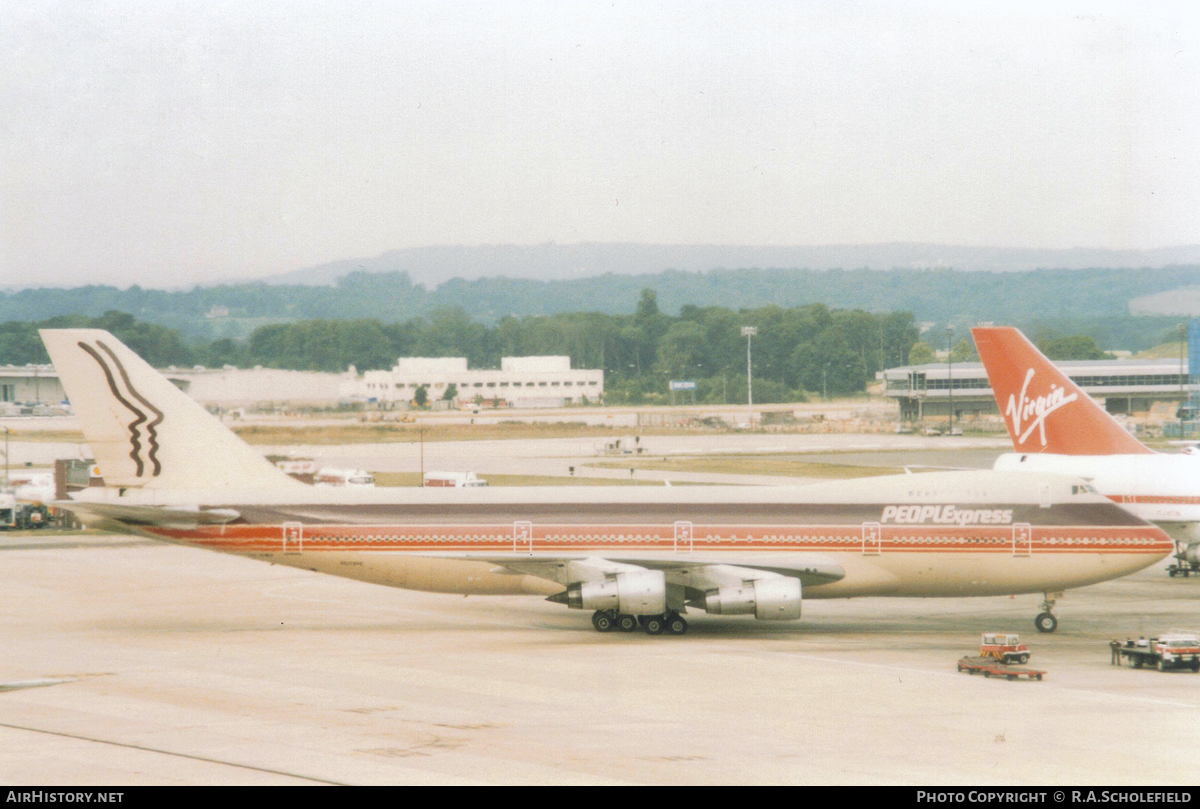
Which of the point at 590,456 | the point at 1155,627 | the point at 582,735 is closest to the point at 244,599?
the point at 582,735

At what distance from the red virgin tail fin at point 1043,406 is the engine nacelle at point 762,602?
13.6 m

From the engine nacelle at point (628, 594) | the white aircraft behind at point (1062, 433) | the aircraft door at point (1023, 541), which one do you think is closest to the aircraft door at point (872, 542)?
the aircraft door at point (1023, 541)

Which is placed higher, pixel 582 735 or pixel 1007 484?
pixel 1007 484

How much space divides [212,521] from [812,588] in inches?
659

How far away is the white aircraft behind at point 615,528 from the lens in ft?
107

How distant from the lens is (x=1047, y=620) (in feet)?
111

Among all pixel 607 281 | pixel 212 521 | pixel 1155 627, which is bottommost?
pixel 1155 627

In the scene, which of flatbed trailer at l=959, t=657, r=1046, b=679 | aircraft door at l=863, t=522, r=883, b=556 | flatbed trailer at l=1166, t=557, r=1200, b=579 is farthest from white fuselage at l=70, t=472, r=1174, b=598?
flatbed trailer at l=1166, t=557, r=1200, b=579

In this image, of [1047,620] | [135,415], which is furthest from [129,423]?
[1047,620]

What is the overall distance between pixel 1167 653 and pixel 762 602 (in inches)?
380

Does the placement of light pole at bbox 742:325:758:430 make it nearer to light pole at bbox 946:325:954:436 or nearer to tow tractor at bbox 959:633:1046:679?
light pole at bbox 946:325:954:436

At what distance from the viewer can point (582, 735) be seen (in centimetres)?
2070
